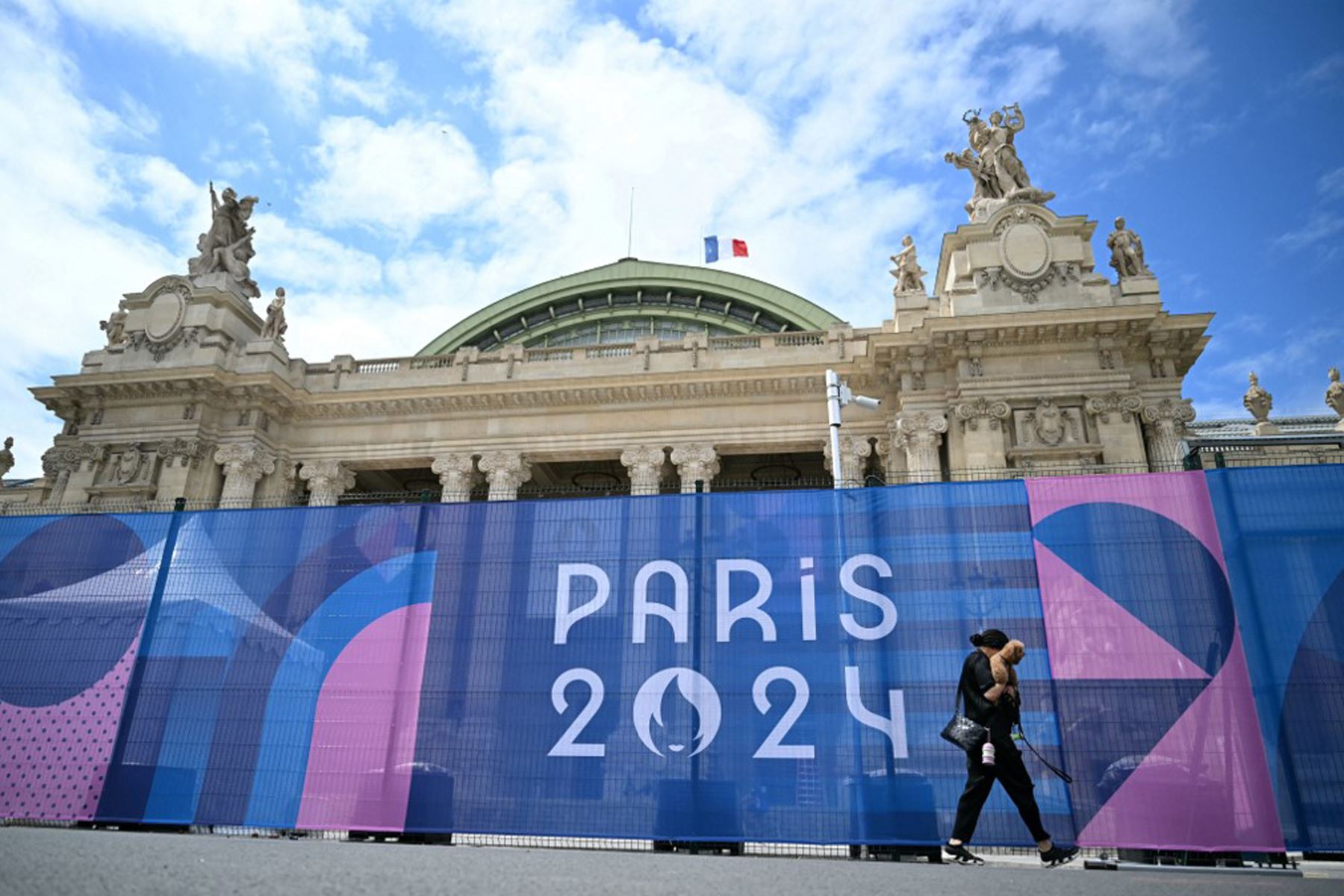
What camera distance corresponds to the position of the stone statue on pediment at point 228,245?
3328cm

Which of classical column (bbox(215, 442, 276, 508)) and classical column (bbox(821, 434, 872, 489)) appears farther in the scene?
classical column (bbox(215, 442, 276, 508))

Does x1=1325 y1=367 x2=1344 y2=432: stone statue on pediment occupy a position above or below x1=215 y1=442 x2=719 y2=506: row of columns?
above

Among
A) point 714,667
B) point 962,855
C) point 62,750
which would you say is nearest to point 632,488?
point 714,667

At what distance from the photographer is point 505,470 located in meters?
29.7

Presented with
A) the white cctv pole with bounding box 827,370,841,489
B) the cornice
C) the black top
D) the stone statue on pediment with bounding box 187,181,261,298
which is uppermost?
the stone statue on pediment with bounding box 187,181,261,298

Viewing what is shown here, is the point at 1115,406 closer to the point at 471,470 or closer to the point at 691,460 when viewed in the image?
the point at 691,460

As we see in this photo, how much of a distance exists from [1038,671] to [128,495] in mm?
28779

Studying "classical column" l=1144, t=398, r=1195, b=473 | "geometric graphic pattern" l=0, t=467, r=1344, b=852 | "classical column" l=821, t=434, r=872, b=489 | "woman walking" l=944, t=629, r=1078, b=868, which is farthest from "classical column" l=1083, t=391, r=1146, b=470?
"woman walking" l=944, t=629, r=1078, b=868

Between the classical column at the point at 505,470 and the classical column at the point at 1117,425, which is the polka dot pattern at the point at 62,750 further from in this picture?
the classical column at the point at 1117,425

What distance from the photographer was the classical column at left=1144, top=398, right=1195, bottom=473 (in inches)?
982

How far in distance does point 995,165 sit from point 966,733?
24.6 meters

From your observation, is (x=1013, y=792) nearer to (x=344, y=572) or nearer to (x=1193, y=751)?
(x=1193, y=751)

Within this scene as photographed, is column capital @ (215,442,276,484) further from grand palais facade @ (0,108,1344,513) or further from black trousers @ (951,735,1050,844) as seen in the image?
black trousers @ (951,735,1050,844)

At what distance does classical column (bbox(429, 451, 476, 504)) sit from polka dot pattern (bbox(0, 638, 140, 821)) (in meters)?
17.2
